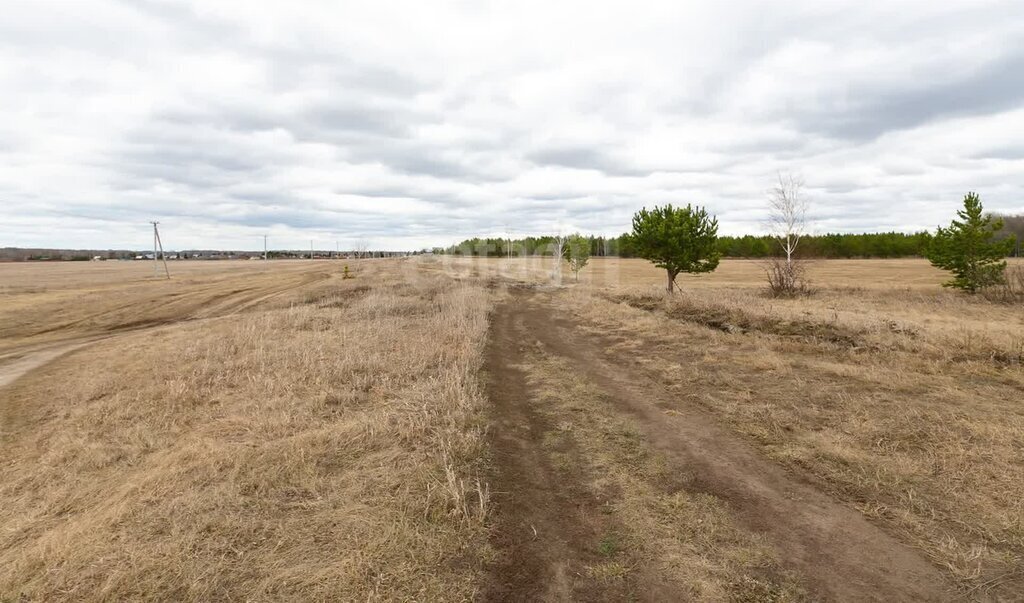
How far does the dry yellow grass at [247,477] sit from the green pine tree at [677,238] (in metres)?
20.9

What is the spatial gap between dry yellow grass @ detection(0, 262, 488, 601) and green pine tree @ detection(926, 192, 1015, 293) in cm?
3556

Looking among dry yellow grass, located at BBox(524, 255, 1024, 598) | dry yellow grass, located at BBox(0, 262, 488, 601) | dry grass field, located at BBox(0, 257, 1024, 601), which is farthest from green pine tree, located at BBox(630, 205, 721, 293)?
dry yellow grass, located at BBox(0, 262, 488, 601)

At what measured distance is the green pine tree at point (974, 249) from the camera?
28.8m

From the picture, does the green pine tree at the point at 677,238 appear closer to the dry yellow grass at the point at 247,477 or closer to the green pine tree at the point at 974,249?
the green pine tree at the point at 974,249

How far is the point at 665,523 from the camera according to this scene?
5242 mm

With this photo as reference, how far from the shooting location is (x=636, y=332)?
59.1ft

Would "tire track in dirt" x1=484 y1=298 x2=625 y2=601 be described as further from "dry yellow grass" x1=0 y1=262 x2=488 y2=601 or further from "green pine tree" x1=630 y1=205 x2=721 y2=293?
"green pine tree" x1=630 y1=205 x2=721 y2=293

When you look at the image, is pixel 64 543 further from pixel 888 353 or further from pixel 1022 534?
pixel 888 353

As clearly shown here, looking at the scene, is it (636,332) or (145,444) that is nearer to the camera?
(145,444)

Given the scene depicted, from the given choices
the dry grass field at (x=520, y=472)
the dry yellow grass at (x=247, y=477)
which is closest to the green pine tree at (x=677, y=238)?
the dry grass field at (x=520, y=472)

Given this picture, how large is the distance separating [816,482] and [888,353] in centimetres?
923

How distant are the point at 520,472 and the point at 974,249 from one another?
38473 mm

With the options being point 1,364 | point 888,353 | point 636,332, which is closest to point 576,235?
point 636,332

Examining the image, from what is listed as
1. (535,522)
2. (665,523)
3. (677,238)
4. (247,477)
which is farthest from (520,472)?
(677,238)
